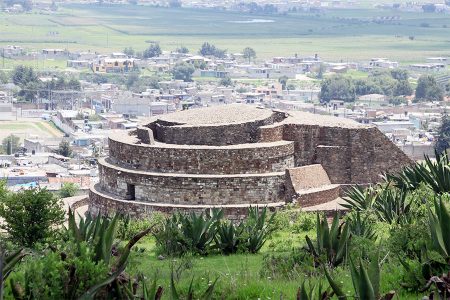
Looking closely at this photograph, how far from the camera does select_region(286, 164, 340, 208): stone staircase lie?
2531 cm

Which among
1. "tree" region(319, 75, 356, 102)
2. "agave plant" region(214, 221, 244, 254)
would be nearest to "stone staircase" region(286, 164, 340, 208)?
"agave plant" region(214, 221, 244, 254)

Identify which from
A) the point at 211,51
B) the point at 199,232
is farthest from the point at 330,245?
the point at 211,51

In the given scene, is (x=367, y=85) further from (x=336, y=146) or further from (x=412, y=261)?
(x=412, y=261)

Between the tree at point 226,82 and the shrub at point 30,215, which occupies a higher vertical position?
the shrub at point 30,215

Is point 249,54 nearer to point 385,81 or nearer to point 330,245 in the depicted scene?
point 385,81

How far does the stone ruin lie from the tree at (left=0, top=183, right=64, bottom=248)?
486cm

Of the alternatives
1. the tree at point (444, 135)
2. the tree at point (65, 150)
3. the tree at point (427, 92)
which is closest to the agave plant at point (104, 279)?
the tree at point (444, 135)

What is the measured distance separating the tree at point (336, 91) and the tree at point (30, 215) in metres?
110

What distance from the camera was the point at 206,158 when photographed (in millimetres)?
25375

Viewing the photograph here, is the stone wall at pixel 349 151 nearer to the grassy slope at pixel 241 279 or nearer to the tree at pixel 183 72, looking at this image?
the grassy slope at pixel 241 279

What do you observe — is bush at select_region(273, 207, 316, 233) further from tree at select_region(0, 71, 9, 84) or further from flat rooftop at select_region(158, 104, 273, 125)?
tree at select_region(0, 71, 9, 84)

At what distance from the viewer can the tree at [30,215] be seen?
776 inches

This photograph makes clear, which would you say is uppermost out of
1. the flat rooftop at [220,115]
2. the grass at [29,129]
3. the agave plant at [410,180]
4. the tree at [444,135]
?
the flat rooftop at [220,115]

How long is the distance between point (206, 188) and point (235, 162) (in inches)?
35.2
